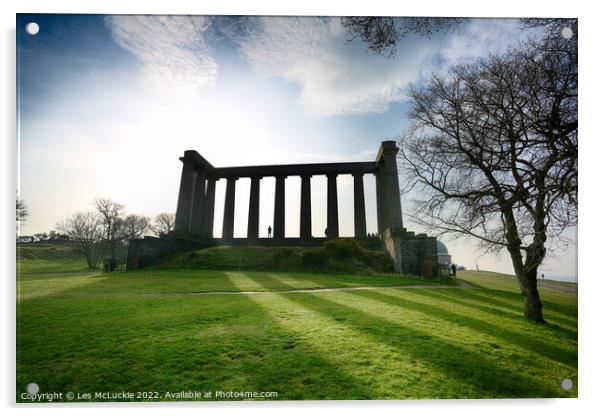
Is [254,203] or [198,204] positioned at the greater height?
[254,203]

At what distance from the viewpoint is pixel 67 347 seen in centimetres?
410

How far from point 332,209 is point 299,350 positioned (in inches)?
766

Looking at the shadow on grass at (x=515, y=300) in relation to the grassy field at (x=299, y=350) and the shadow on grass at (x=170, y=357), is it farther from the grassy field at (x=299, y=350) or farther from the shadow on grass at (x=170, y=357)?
the shadow on grass at (x=170, y=357)

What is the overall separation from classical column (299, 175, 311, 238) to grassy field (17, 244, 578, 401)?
1764 cm

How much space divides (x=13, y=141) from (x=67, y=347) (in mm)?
3663

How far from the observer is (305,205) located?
80.7ft

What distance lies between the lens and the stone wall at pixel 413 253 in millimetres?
11836

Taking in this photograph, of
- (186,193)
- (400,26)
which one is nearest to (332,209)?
(186,193)

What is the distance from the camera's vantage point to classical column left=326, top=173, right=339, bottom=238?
22.3m

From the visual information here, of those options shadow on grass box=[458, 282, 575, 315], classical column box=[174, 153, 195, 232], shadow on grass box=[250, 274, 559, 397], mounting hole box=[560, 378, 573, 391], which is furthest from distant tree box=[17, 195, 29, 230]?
classical column box=[174, 153, 195, 232]

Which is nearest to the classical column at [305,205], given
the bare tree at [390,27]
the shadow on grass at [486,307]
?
the shadow on grass at [486,307]

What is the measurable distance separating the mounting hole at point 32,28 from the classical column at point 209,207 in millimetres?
21081

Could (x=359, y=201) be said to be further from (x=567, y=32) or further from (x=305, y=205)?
(x=567, y=32)

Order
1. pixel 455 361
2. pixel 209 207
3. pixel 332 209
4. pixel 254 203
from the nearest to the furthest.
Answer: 1. pixel 455 361
2. pixel 332 209
3. pixel 209 207
4. pixel 254 203
